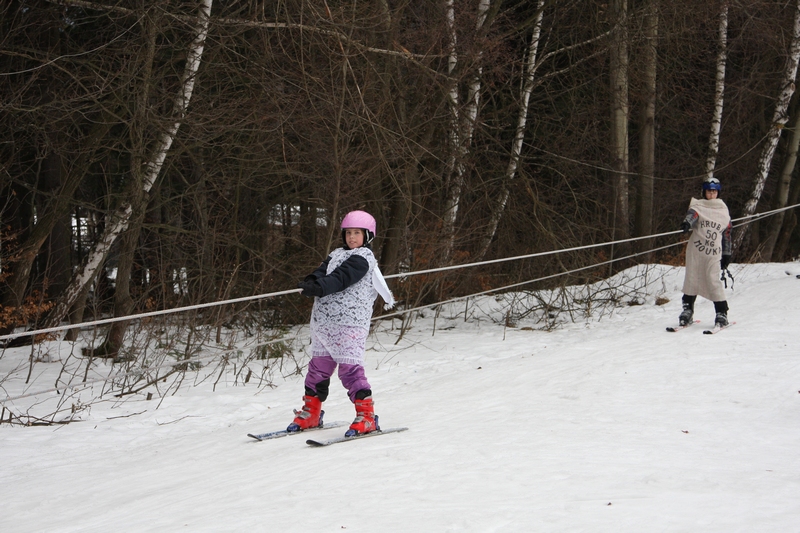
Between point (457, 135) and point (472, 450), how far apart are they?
8409mm

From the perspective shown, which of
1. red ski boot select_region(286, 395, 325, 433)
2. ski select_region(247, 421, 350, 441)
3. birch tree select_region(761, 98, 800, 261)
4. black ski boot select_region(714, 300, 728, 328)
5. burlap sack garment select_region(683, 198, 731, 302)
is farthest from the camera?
birch tree select_region(761, 98, 800, 261)

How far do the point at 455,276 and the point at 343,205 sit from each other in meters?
2.14

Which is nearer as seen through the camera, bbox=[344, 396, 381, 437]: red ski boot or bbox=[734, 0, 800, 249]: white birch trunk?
bbox=[344, 396, 381, 437]: red ski boot

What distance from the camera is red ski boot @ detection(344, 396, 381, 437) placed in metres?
5.86

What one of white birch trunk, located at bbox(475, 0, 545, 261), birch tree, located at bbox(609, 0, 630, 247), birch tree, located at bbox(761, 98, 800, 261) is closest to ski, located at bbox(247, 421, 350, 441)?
white birch trunk, located at bbox(475, 0, 545, 261)

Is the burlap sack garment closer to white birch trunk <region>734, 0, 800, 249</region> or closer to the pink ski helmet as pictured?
the pink ski helmet

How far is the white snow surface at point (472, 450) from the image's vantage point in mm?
4008

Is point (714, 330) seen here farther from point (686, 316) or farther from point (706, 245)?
point (706, 245)

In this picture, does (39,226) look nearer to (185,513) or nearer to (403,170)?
(403,170)

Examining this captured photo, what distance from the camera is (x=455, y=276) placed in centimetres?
1311

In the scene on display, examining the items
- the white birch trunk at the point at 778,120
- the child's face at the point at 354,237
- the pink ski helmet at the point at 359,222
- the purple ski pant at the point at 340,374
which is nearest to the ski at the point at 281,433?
the purple ski pant at the point at 340,374

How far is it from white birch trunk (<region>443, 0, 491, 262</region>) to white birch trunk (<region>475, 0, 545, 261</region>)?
69 cm

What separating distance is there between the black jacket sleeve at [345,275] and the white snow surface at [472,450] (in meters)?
1.03

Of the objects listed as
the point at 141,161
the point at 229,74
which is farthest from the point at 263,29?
the point at 141,161
